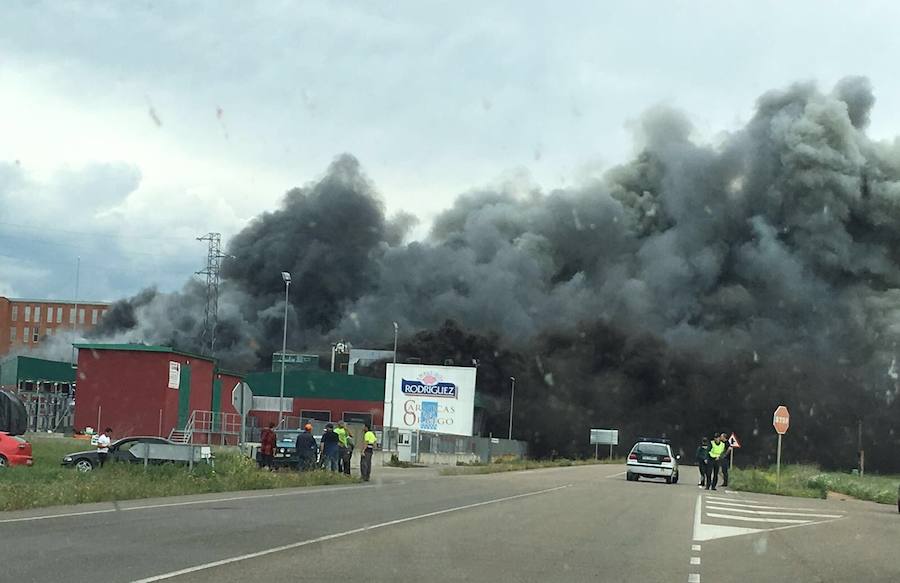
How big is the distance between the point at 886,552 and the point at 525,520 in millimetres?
5554

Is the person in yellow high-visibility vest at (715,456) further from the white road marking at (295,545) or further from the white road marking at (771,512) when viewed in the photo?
the white road marking at (295,545)

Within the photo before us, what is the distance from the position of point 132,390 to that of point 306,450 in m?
24.6

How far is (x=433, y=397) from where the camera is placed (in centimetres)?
6356

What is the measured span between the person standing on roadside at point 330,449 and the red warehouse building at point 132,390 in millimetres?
21493

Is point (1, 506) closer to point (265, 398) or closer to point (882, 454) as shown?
point (265, 398)

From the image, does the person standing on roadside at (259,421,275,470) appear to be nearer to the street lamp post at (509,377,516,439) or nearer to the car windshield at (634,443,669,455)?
the car windshield at (634,443,669,455)

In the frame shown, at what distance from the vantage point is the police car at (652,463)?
35844 millimetres

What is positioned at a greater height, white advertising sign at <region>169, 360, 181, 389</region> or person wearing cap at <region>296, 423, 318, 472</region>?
white advertising sign at <region>169, 360, 181, 389</region>

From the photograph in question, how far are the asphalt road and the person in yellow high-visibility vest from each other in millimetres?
9710

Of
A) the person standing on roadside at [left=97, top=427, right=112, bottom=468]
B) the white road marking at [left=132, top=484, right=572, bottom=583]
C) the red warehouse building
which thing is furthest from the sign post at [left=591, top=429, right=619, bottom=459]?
the white road marking at [left=132, top=484, right=572, bottom=583]

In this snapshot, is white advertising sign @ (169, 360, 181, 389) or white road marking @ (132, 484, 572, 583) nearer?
white road marking @ (132, 484, 572, 583)

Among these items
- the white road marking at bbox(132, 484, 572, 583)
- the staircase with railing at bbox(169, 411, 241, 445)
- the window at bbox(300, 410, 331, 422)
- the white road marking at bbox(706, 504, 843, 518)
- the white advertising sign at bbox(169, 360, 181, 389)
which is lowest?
the window at bbox(300, 410, 331, 422)

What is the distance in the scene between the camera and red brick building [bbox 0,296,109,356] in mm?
138275

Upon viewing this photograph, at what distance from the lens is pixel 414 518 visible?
16344 millimetres
